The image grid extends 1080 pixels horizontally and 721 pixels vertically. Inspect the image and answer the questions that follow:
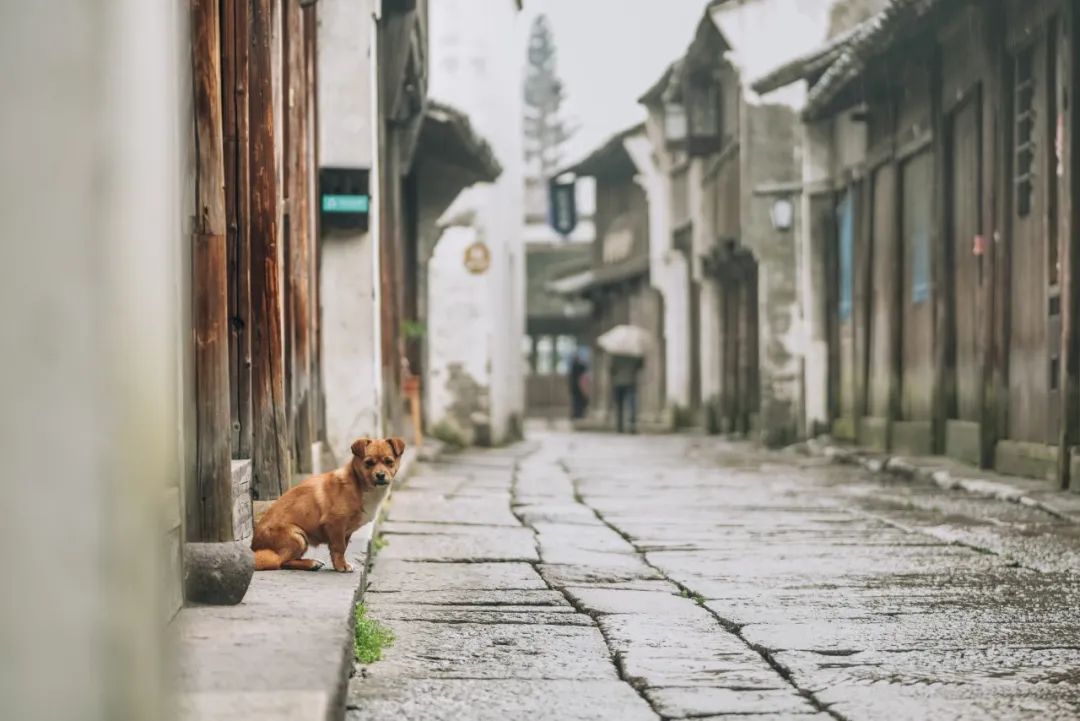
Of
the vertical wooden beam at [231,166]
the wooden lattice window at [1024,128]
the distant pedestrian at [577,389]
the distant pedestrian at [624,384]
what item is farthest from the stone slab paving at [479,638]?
the distant pedestrian at [577,389]

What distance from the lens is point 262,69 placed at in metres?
6.47

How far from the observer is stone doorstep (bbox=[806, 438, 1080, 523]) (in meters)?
9.23

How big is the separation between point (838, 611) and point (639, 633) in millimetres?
860

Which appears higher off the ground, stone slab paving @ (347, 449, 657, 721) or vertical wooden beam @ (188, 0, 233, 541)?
vertical wooden beam @ (188, 0, 233, 541)

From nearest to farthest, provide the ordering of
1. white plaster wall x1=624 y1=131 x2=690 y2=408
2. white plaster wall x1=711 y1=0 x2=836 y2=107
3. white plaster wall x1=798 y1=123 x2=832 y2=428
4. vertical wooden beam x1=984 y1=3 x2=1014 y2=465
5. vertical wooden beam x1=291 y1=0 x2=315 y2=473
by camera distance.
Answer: vertical wooden beam x1=291 y1=0 x2=315 y2=473, vertical wooden beam x1=984 y1=3 x2=1014 y2=465, white plaster wall x1=798 y1=123 x2=832 y2=428, white plaster wall x1=711 y1=0 x2=836 y2=107, white plaster wall x1=624 y1=131 x2=690 y2=408

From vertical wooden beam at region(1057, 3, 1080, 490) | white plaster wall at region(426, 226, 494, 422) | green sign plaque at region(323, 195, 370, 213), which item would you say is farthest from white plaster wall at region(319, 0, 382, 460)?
white plaster wall at region(426, 226, 494, 422)

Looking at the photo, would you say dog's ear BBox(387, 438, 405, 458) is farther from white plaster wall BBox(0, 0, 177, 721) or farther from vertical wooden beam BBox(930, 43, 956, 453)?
vertical wooden beam BBox(930, 43, 956, 453)

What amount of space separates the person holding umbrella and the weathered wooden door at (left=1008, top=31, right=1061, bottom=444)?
64.2 ft

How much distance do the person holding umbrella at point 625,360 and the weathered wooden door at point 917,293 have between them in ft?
52.2

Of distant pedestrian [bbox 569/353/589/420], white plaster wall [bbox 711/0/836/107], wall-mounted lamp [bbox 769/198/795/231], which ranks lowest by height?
distant pedestrian [bbox 569/353/589/420]

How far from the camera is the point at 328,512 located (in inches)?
208

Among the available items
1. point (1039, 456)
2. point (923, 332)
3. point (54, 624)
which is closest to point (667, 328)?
point (923, 332)

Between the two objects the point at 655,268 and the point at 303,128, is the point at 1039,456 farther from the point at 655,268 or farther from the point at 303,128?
the point at 655,268

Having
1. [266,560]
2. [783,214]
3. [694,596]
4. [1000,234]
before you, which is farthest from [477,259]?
[266,560]
